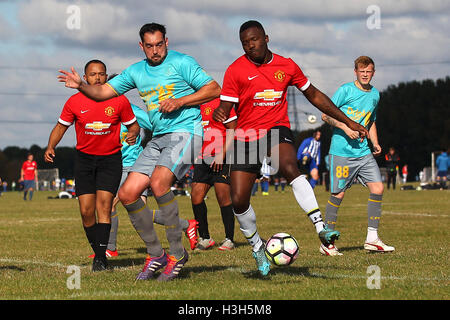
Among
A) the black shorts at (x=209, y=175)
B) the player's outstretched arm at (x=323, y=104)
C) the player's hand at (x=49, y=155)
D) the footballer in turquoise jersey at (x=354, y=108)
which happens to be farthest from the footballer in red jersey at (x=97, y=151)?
the footballer in turquoise jersey at (x=354, y=108)

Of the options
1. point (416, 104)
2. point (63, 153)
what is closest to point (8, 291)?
point (416, 104)

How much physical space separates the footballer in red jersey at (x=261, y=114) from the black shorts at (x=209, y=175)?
4.05m

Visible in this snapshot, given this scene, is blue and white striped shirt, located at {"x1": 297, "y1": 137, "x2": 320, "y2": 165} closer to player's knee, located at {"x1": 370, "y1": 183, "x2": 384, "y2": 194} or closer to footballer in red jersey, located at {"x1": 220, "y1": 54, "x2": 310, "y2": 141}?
player's knee, located at {"x1": 370, "y1": 183, "x2": 384, "y2": 194}

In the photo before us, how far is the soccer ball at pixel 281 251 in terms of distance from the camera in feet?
22.8

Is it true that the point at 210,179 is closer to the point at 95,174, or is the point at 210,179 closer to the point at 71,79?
the point at 95,174

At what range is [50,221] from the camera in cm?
1872

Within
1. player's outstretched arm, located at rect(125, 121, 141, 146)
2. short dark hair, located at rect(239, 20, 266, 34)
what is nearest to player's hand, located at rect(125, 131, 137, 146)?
player's outstretched arm, located at rect(125, 121, 141, 146)

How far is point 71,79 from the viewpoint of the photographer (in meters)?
6.98

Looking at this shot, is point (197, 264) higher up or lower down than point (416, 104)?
lower down

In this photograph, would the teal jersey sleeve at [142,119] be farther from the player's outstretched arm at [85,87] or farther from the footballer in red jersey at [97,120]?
the player's outstretched arm at [85,87]

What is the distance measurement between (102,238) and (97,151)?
3.39 feet
